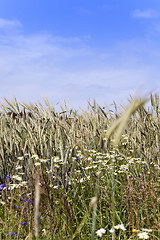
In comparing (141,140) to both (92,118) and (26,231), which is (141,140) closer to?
(92,118)

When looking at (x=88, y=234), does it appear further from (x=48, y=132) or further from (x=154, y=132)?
(x=154, y=132)

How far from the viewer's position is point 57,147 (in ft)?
12.7

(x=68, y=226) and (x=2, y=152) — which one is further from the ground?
(x=2, y=152)

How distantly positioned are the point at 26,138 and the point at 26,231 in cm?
145

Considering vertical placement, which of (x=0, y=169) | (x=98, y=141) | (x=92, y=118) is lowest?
(x=0, y=169)

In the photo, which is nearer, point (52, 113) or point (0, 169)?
point (0, 169)

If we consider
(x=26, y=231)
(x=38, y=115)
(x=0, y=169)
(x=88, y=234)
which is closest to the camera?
(x=88, y=234)

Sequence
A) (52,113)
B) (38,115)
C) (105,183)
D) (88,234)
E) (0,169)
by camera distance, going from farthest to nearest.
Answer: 1. (38,115)
2. (52,113)
3. (0,169)
4. (105,183)
5. (88,234)

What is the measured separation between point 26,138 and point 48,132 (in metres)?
0.32

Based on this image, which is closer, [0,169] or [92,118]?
[0,169]

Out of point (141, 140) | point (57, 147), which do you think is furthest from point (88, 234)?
point (141, 140)

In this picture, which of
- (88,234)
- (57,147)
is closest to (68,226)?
(88,234)

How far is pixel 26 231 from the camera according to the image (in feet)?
8.95

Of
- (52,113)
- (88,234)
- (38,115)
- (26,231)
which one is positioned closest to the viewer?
(88,234)
